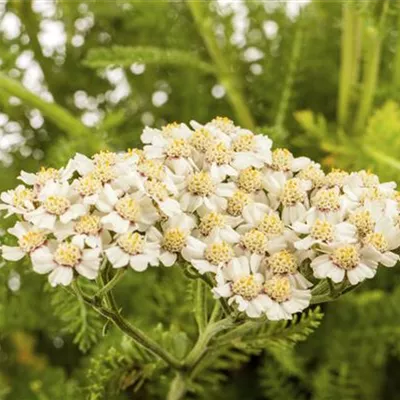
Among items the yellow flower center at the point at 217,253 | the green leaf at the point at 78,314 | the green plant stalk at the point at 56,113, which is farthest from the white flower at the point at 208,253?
the green plant stalk at the point at 56,113

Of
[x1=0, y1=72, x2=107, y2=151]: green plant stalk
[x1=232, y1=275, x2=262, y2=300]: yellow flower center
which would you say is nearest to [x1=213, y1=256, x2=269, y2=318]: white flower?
[x1=232, y1=275, x2=262, y2=300]: yellow flower center

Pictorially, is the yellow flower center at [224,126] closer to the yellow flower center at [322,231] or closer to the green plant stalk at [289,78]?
the yellow flower center at [322,231]

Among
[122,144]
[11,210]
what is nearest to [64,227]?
[11,210]

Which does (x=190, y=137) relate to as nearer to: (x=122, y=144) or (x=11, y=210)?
(x=11, y=210)

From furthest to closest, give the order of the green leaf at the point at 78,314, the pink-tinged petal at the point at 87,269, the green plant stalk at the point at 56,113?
the green plant stalk at the point at 56,113
the green leaf at the point at 78,314
the pink-tinged petal at the point at 87,269

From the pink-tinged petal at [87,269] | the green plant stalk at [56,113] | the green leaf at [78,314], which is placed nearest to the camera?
the pink-tinged petal at [87,269]

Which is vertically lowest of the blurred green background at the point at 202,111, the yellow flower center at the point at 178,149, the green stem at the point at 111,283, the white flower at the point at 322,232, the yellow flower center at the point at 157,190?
the blurred green background at the point at 202,111
